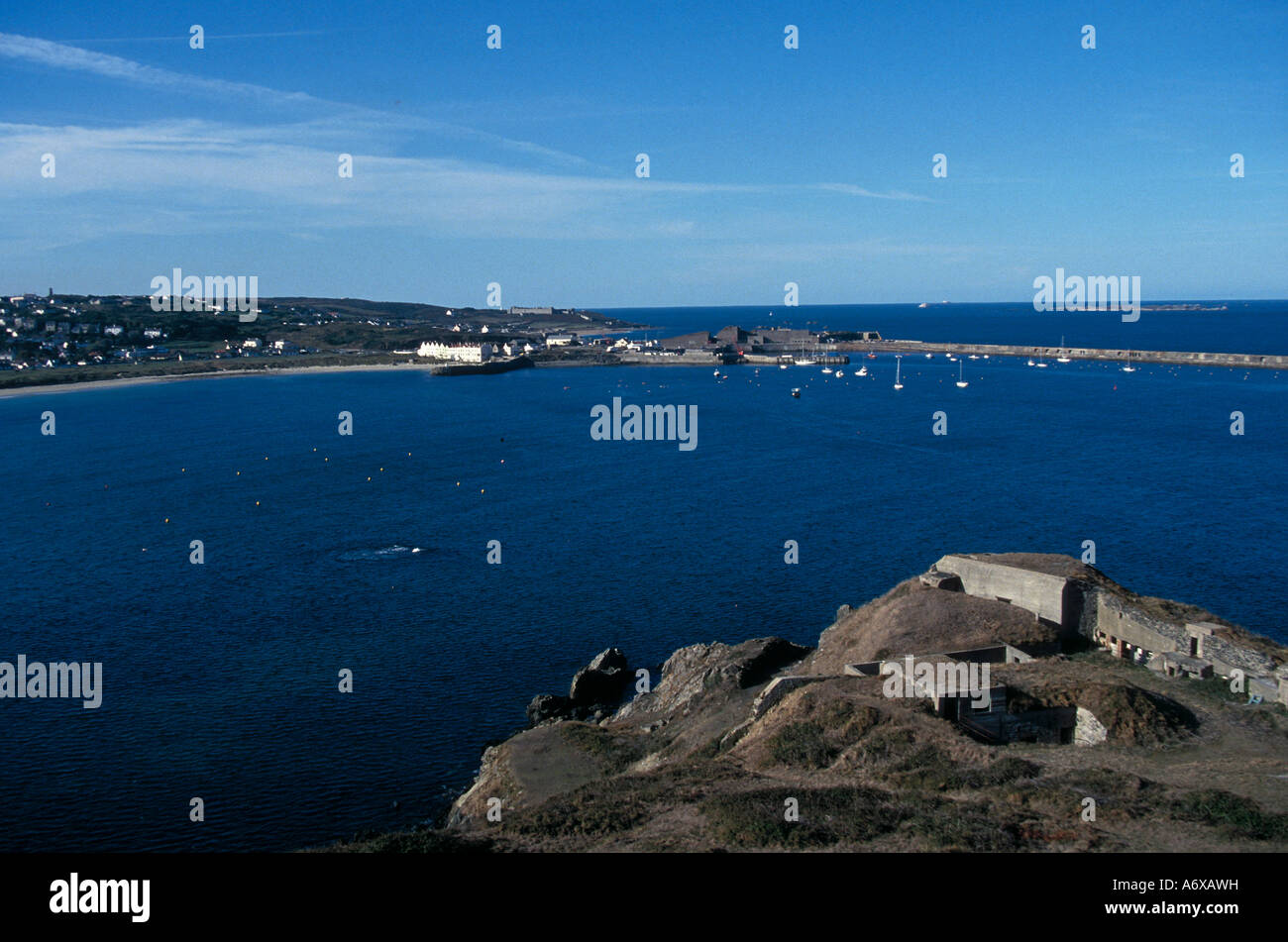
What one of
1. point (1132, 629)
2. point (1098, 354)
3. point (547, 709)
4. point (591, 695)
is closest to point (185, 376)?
point (591, 695)

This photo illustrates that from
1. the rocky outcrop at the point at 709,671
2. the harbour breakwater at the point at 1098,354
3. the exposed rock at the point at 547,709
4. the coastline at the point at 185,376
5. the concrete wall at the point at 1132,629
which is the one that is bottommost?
the exposed rock at the point at 547,709

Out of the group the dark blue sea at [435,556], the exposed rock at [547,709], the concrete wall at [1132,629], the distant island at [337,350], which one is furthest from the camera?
the distant island at [337,350]

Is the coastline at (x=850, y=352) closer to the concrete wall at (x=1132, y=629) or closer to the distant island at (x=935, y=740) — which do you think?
the distant island at (x=935, y=740)

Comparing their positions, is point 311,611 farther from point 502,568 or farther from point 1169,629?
point 1169,629

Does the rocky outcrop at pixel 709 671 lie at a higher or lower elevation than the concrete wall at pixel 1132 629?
lower

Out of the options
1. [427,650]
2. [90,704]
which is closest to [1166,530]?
[427,650]

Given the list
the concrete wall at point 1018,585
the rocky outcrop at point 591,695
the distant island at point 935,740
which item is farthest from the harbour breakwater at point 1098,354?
the rocky outcrop at point 591,695
